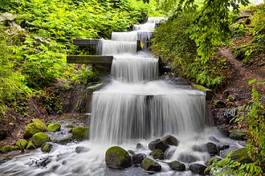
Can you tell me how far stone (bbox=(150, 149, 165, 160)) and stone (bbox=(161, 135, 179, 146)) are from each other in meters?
0.45

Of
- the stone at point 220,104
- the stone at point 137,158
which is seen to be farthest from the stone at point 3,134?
the stone at point 220,104

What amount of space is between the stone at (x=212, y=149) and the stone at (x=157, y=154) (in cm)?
103

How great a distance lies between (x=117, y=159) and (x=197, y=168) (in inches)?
59.2

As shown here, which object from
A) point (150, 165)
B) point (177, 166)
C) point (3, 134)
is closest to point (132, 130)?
point (150, 165)

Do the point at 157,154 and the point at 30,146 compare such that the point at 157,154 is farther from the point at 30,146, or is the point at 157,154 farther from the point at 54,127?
the point at 54,127

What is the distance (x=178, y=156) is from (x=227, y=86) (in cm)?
316

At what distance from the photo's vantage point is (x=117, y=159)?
606 cm

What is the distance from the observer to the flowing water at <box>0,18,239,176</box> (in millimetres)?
6191

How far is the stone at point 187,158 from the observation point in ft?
20.7

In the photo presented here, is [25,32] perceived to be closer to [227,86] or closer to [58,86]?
[58,86]

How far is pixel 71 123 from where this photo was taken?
8492 mm

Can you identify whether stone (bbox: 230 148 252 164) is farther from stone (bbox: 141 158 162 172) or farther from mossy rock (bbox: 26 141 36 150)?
mossy rock (bbox: 26 141 36 150)

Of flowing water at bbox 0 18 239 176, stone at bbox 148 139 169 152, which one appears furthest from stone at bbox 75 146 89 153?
stone at bbox 148 139 169 152

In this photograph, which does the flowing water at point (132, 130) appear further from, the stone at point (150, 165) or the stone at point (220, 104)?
the stone at point (220, 104)
